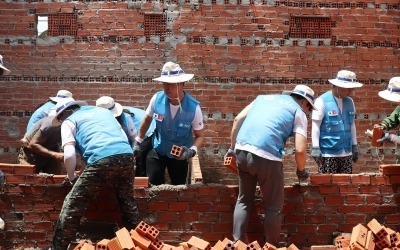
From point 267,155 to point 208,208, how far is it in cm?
93

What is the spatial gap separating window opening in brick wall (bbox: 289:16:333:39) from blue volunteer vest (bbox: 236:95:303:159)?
3.81 m

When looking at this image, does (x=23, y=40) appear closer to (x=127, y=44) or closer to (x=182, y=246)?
(x=127, y=44)

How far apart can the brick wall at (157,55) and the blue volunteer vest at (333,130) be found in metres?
2.23

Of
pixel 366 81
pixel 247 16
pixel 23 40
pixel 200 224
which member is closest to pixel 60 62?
pixel 23 40

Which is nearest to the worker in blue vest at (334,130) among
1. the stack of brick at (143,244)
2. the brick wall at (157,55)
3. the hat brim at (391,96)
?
the hat brim at (391,96)

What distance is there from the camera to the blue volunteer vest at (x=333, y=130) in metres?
6.46

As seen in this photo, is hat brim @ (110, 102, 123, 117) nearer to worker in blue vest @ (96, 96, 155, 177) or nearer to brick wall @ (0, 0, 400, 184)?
worker in blue vest @ (96, 96, 155, 177)

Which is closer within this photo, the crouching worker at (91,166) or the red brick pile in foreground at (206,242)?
the red brick pile in foreground at (206,242)

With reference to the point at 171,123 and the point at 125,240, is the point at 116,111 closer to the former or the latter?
the point at 171,123

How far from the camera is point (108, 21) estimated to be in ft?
28.4

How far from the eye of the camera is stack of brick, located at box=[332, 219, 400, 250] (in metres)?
4.90

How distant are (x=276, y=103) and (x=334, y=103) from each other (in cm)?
152

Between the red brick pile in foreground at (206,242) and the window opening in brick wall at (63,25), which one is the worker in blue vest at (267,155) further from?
the window opening in brick wall at (63,25)

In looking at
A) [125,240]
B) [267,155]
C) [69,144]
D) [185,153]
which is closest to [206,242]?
[125,240]
